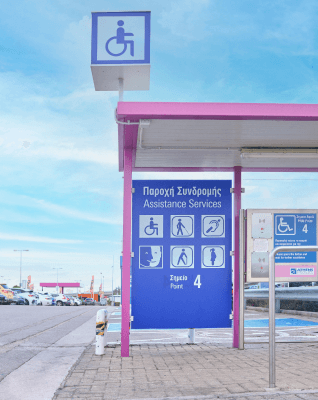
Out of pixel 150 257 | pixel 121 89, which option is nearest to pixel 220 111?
pixel 121 89

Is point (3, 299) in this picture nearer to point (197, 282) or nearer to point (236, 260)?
point (197, 282)

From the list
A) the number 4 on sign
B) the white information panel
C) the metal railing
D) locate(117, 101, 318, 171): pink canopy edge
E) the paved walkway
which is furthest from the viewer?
the metal railing

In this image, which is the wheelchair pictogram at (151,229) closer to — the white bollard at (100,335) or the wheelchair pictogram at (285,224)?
the white bollard at (100,335)

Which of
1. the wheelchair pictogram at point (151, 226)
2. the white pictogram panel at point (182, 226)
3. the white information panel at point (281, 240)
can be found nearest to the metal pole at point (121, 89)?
the wheelchair pictogram at point (151, 226)

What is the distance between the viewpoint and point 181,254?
327 inches

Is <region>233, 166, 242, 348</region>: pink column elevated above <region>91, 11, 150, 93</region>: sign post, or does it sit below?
below

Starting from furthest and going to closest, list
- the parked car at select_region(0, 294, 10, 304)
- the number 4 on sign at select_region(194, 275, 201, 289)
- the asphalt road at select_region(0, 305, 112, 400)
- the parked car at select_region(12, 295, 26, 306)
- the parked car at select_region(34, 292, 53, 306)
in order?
the parked car at select_region(34, 292, 53, 306) → the parked car at select_region(12, 295, 26, 306) → the parked car at select_region(0, 294, 10, 304) → the number 4 on sign at select_region(194, 275, 201, 289) → the asphalt road at select_region(0, 305, 112, 400)

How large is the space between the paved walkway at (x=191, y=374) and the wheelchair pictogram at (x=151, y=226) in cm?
208

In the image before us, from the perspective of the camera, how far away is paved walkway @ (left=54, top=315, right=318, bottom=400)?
4.71 m

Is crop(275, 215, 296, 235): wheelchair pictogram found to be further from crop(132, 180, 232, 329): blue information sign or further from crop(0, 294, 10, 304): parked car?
crop(0, 294, 10, 304): parked car

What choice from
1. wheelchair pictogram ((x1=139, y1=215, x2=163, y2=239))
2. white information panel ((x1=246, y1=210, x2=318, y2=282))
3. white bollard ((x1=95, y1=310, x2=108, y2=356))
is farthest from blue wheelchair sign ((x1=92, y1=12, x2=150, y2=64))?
white bollard ((x1=95, y1=310, x2=108, y2=356))

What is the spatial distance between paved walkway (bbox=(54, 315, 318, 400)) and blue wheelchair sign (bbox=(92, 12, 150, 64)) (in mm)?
4995

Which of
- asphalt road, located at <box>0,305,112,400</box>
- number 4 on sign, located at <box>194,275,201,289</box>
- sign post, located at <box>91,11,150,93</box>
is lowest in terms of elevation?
asphalt road, located at <box>0,305,112,400</box>

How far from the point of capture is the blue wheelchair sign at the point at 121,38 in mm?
7793
